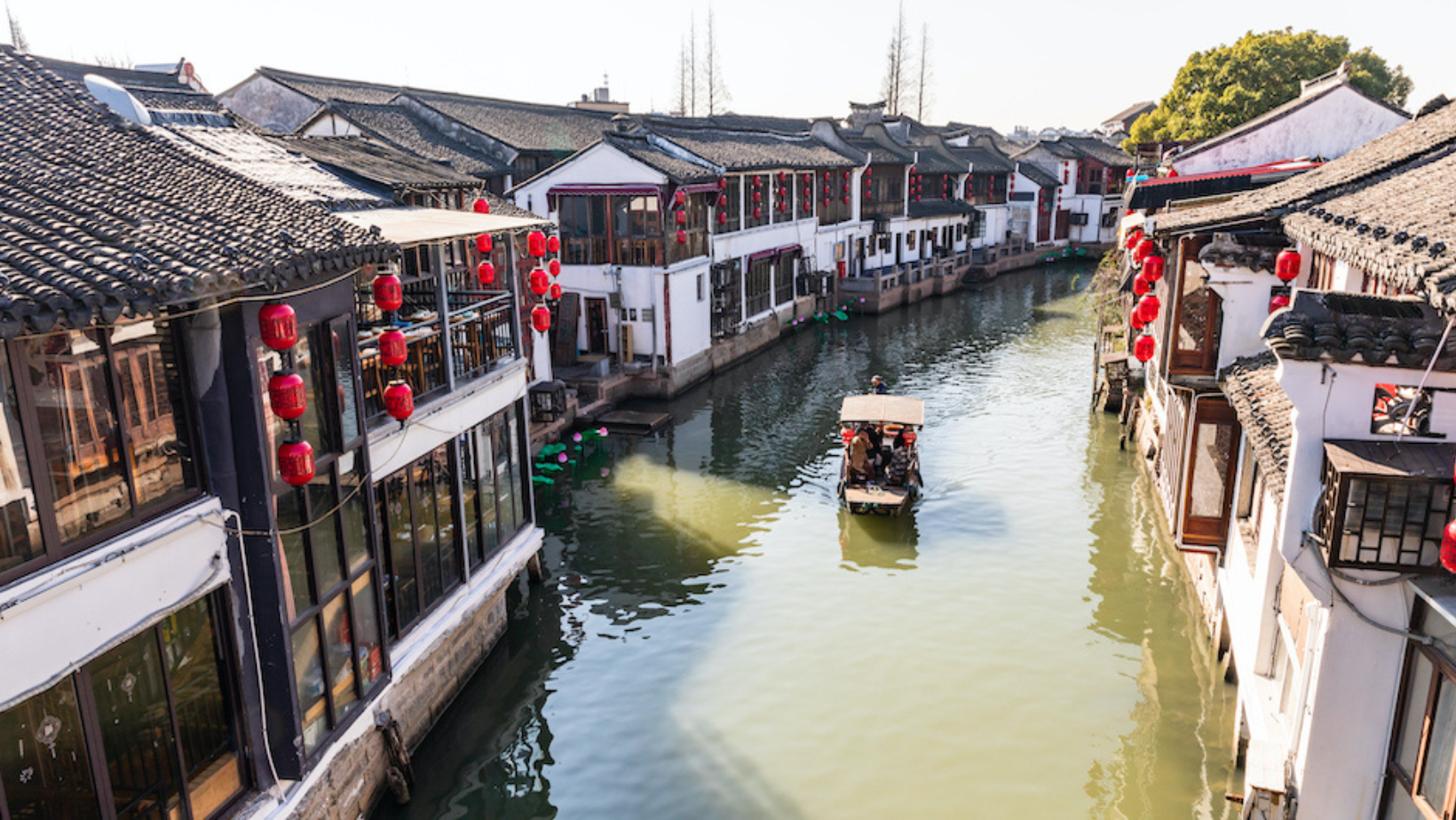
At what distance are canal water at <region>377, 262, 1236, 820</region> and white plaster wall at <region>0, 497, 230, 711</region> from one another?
A: 16.4ft

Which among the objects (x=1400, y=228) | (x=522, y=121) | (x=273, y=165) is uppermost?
(x=522, y=121)

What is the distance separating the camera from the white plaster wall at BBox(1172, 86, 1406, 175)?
25000mm

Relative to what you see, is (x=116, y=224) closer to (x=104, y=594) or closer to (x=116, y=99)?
(x=104, y=594)

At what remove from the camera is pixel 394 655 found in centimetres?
1147

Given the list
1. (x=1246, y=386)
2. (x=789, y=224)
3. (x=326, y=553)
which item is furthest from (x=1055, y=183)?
(x=326, y=553)

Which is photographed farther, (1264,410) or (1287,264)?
(1287,264)

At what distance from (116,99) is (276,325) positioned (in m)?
4.34

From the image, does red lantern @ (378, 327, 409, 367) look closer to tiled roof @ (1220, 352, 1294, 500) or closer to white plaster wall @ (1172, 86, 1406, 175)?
tiled roof @ (1220, 352, 1294, 500)

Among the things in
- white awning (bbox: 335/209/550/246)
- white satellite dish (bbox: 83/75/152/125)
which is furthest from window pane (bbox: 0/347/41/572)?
white satellite dish (bbox: 83/75/152/125)

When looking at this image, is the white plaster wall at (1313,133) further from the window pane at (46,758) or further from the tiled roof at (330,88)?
the tiled roof at (330,88)

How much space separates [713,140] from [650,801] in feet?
99.8

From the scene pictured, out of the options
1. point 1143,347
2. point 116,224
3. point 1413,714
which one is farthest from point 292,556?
point 1143,347

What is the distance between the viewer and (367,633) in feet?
35.5

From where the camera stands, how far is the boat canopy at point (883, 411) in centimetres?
2088
